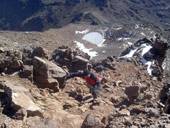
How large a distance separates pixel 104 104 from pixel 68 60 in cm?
418

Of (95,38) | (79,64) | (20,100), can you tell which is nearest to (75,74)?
(79,64)

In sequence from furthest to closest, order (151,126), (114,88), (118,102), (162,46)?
(162,46)
(114,88)
(118,102)
(151,126)

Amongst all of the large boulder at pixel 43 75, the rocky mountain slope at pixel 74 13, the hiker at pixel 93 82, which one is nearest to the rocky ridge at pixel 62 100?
the large boulder at pixel 43 75

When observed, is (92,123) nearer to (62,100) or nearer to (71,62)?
(62,100)

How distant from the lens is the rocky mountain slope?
62.5 m

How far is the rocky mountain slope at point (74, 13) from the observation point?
6255 cm

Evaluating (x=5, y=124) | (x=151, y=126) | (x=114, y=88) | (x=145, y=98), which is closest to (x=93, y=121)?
(x=151, y=126)

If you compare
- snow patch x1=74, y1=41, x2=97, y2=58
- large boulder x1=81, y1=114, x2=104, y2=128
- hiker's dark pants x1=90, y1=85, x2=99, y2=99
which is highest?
large boulder x1=81, y1=114, x2=104, y2=128

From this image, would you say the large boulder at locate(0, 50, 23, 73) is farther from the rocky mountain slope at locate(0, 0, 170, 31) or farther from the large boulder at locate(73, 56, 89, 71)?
the rocky mountain slope at locate(0, 0, 170, 31)

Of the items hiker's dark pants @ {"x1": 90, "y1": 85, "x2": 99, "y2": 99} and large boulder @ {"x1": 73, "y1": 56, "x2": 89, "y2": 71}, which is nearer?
hiker's dark pants @ {"x1": 90, "y1": 85, "x2": 99, "y2": 99}

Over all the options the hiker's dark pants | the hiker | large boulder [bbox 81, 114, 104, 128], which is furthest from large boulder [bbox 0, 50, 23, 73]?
large boulder [bbox 81, 114, 104, 128]

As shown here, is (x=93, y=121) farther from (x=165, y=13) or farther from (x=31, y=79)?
(x=165, y=13)

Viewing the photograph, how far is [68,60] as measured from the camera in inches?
466

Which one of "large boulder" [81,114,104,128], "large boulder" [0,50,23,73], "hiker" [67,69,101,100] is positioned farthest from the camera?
"hiker" [67,69,101,100]
